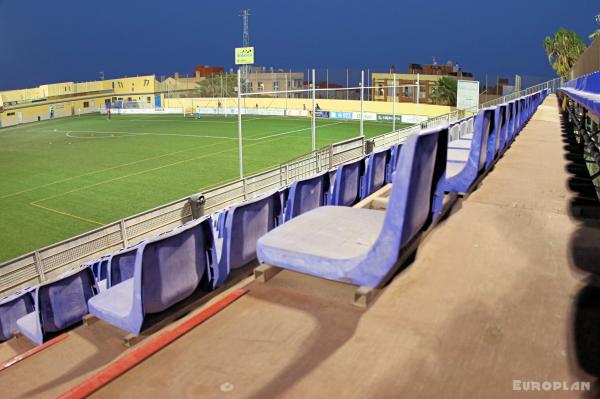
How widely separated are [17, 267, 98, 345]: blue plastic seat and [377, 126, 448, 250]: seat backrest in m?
4.61

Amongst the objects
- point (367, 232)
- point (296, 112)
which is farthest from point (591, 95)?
point (296, 112)

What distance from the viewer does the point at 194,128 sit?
45.6 metres

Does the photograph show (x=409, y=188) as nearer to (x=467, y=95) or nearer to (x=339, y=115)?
(x=467, y=95)

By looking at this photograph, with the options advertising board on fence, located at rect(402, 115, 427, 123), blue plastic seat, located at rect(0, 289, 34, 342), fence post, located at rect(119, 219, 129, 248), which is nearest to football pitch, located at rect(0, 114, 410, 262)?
advertising board on fence, located at rect(402, 115, 427, 123)

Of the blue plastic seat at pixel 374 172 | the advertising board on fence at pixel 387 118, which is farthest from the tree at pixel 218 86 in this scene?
the blue plastic seat at pixel 374 172

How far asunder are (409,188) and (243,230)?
188cm

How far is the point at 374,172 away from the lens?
7.90 meters

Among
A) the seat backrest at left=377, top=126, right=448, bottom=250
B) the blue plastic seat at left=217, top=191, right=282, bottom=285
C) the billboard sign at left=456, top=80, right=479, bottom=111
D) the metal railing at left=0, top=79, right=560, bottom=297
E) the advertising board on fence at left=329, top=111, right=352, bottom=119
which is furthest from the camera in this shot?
the advertising board on fence at left=329, top=111, right=352, bottom=119

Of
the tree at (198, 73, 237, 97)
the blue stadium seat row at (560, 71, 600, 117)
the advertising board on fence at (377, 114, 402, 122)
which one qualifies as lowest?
the advertising board on fence at (377, 114, 402, 122)

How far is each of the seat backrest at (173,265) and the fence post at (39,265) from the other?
721cm

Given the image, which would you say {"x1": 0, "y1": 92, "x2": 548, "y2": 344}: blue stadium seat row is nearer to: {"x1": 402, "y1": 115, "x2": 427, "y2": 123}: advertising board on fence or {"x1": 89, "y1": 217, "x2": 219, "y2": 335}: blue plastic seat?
{"x1": 89, "y1": 217, "x2": 219, "y2": 335}: blue plastic seat

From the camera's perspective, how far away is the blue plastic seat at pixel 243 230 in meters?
3.54

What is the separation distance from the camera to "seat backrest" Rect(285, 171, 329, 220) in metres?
4.93

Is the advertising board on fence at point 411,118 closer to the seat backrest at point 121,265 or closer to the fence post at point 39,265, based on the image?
the fence post at point 39,265
